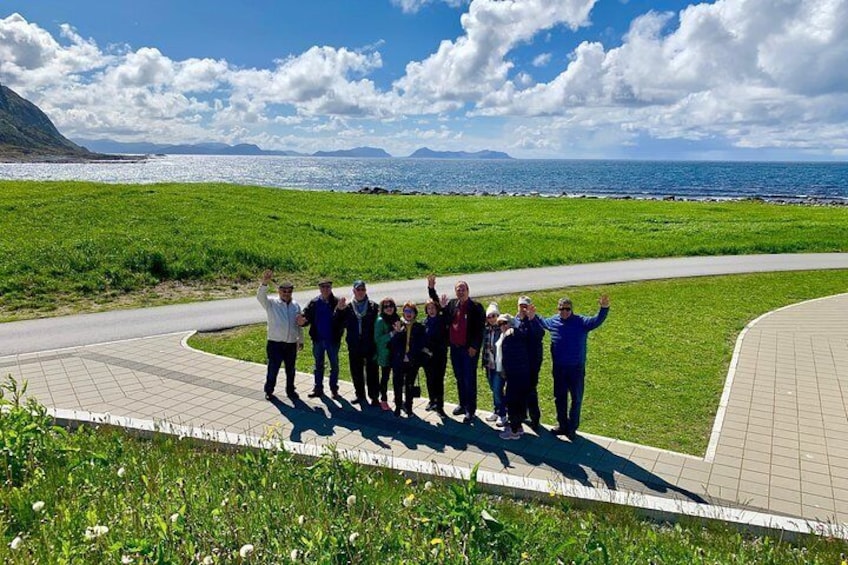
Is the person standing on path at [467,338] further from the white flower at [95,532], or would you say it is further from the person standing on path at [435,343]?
the white flower at [95,532]

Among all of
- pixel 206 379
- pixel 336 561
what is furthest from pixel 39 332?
pixel 336 561

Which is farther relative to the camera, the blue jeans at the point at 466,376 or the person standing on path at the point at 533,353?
the blue jeans at the point at 466,376

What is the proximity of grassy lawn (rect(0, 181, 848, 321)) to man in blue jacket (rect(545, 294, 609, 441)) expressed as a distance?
11681 mm

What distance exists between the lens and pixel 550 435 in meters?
7.73

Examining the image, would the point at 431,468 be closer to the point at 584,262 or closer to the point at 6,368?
the point at 6,368

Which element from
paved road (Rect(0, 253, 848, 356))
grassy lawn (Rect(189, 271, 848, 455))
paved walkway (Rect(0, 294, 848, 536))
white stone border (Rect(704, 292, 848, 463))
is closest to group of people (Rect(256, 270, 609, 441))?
paved walkway (Rect(0, 294, 848, 536))

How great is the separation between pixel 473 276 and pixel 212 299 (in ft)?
27.5

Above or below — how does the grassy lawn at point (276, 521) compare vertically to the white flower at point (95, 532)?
below

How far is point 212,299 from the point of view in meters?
16.0

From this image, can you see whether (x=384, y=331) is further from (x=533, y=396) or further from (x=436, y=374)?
(x=533, y=396)

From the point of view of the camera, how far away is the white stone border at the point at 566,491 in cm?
510

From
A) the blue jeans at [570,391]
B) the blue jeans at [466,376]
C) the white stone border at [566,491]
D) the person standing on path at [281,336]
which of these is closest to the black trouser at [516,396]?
the blue jeans at [570,391]

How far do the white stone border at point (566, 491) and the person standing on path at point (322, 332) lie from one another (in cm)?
222

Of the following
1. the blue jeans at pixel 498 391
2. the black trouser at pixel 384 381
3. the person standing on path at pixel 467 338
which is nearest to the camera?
the blue jeans at pixel 498 391
